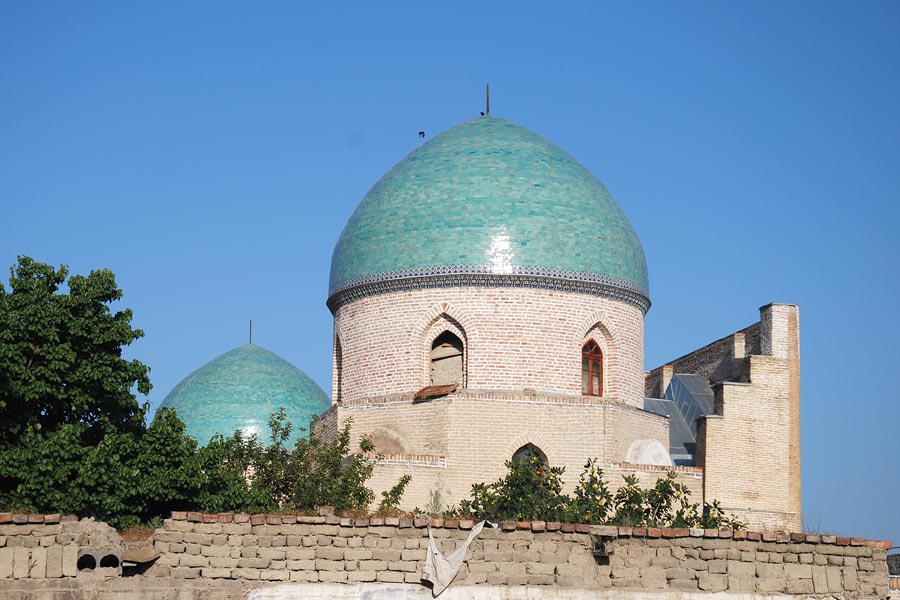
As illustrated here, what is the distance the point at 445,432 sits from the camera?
1980cm

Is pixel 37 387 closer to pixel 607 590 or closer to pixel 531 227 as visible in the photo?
pixel 607 590

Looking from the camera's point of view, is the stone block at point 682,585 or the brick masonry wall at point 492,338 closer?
the stone block at point 682,585

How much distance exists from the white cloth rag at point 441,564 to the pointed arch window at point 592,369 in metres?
9.19

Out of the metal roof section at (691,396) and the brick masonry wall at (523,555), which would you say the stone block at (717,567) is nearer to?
the brick masonry wall at (523,555)

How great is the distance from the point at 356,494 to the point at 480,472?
1.97m

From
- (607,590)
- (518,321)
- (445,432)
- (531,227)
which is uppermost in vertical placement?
(531,227)

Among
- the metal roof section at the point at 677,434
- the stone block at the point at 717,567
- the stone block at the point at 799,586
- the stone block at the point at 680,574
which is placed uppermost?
the metal roof section at the point at 677,434

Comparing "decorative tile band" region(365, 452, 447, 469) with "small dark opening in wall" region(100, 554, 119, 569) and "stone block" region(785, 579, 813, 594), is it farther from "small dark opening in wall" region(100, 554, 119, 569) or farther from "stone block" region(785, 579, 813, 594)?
"small dark opening in wall" region(100, 554, 119, 569)

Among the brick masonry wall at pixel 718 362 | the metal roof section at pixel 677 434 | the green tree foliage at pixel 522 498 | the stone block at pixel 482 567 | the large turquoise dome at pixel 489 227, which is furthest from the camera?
the brick masonry wall at pixel 718 362

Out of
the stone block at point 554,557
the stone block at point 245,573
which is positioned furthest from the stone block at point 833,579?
the stone block at point 245,573

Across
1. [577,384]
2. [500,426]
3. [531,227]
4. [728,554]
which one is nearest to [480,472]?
[500,426]

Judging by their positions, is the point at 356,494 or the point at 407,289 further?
the point at 407,289

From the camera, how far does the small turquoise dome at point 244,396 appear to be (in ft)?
81.6

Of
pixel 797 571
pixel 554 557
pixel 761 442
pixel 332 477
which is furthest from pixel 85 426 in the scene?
pixel 761 442
